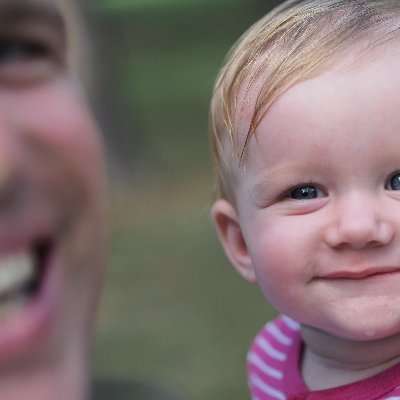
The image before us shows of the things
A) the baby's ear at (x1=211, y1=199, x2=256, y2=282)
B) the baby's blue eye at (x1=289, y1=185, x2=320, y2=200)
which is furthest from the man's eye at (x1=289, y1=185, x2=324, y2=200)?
the baby's ear at (x1=211, y1=199, x2=256, y2=282)

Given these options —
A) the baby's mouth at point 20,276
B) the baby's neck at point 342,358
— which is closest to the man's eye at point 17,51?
the baby's mouth at point 20,276

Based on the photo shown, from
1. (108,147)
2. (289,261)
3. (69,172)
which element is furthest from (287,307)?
(108,147)

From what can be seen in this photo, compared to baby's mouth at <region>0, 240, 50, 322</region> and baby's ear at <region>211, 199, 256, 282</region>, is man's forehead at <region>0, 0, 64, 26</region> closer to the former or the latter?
baby's mouth at <region>0, 240, 50, 322</region>

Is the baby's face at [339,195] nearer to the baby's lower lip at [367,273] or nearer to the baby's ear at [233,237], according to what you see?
the baby's lower lip at [367,273]

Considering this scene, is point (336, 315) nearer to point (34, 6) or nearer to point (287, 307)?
point (287, 307)

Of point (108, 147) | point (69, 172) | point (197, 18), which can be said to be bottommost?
point (69, 172)

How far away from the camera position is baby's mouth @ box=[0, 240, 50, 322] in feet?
3.43

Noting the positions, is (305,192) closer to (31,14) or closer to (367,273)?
(367,273)

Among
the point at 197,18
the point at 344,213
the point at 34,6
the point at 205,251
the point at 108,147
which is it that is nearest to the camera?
the point at 34,6

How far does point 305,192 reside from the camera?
4.65ft

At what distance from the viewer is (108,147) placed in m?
2.38

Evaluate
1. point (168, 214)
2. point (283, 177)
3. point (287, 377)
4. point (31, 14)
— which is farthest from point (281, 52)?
point (168, 214)

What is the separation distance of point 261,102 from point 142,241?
438 cm

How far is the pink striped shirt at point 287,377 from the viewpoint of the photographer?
1419 mm
